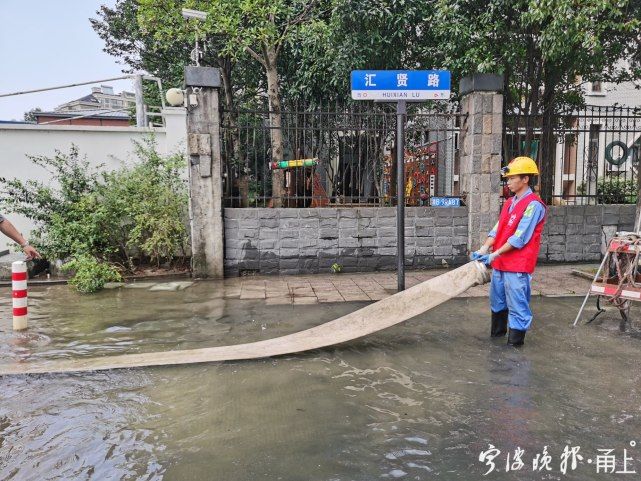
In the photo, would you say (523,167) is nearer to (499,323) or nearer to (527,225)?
(527,225)

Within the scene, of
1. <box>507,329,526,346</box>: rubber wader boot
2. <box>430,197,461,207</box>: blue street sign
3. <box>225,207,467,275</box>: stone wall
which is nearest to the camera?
<box>507,329,526,346</box>: rubber wader boot

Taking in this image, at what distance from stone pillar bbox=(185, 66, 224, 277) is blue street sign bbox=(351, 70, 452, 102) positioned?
2.96 m

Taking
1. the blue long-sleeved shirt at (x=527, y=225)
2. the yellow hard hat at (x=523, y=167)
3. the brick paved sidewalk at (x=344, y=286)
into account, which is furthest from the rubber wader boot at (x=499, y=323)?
the brick paved sidewalk at (x=344, y=286)

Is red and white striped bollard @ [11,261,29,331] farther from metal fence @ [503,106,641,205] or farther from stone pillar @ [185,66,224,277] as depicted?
metal fence @ [503,106,641,205]

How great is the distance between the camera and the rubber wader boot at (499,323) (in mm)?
5285

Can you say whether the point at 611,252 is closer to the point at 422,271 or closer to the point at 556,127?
the point at 422,271

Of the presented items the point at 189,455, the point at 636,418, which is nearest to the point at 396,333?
the point at 636,418

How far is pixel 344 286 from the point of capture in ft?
26.0

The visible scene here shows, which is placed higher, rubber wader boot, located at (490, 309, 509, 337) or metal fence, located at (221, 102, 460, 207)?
metal fence, located at (221, 102, 460, 207)

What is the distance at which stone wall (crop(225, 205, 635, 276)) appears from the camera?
8.88m

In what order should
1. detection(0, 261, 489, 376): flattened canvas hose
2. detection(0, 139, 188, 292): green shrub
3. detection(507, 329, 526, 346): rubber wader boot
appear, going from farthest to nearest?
detection(0, 139, 188, 292): green shrub, detection(507, 329, 526, 346): rubber wader boot, detection(0, 261, 489, 376): flattened canvas hose

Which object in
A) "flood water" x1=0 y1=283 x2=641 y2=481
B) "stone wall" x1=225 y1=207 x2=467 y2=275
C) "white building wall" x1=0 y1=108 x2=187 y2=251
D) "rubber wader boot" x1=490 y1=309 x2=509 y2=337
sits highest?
"white building wall" x1=0 y1=108 x2=187 y2=251

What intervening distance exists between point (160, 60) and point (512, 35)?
13.0 meters

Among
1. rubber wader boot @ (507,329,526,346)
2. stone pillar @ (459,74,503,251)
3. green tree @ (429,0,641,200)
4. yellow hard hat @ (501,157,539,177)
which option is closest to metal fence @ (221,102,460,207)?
stone pillar @ (459,74,503,251)
